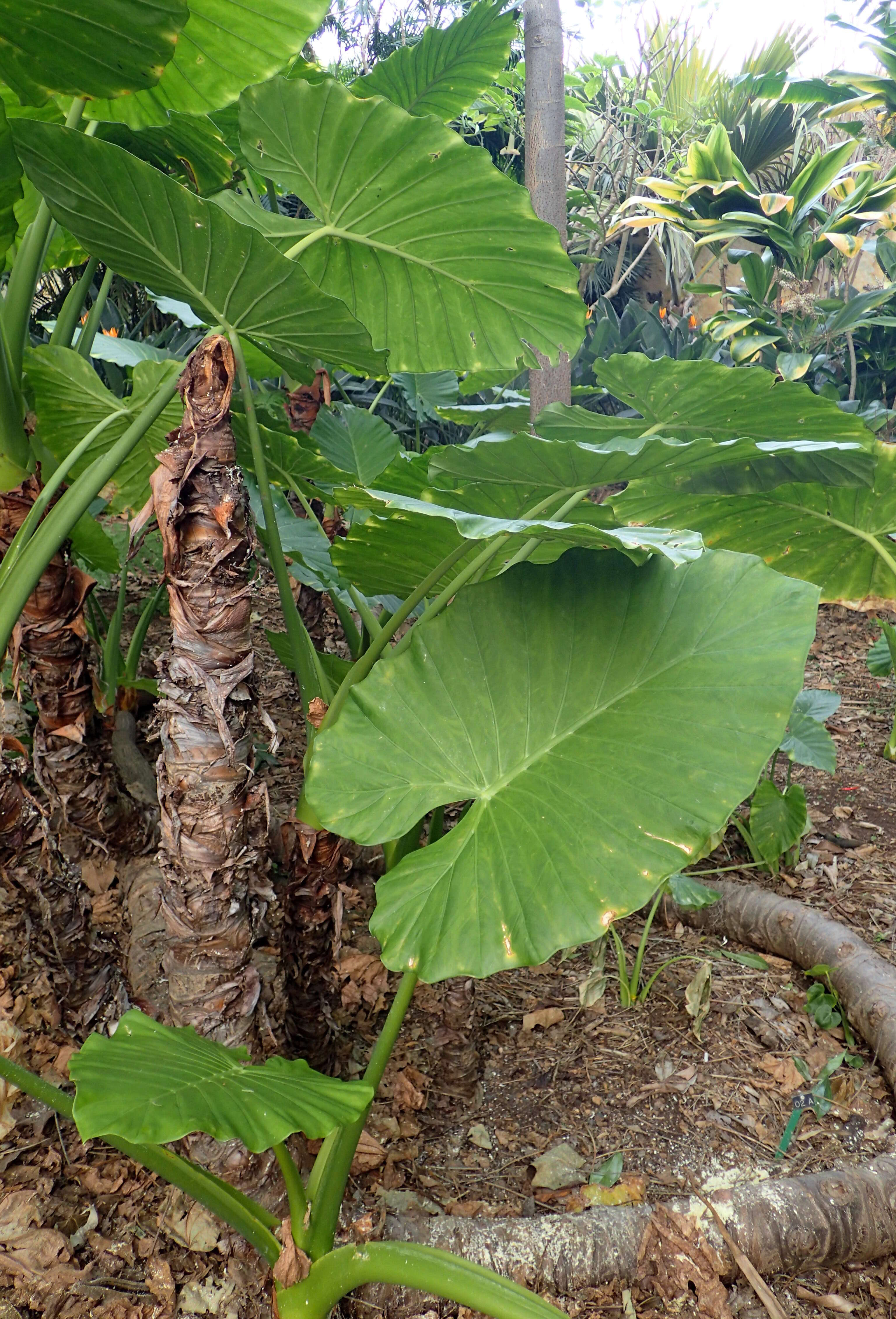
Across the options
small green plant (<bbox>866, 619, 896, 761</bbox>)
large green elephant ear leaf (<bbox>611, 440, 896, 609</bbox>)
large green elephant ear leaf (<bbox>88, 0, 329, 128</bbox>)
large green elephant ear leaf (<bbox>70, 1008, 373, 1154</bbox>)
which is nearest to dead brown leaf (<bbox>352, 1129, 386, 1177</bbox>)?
large green elephant ear leaf (<bbox>70, 1008, 373, 1154</bbox>)

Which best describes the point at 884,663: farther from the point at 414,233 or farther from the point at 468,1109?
the point at 414,233

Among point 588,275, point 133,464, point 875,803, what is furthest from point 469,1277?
point 588,275

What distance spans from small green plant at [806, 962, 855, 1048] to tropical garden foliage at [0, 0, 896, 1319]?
79cm

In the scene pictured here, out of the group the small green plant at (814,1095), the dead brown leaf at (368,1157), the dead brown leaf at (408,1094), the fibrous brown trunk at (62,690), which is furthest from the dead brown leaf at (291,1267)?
the small green plant at (814,1095)

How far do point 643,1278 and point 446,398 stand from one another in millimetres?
2056

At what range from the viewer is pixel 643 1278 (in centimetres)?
100

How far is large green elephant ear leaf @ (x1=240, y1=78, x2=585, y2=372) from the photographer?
0.84m

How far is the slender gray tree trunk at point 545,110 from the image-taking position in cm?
146

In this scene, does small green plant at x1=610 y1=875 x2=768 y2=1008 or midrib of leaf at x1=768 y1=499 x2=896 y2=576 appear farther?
small green plant at x1=610 y1=875 x2=768 y2=1008

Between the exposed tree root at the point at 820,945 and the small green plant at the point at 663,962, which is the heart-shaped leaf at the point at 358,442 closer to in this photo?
the small green plant at the point at 663,962

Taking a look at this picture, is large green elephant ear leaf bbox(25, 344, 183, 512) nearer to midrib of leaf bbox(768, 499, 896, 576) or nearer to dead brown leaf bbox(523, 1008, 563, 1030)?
midrib of leaf bbox(768, 499, 896, 576)

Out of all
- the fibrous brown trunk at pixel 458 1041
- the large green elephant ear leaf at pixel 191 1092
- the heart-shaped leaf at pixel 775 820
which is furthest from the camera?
the heart-shaped leaf at pixel 775 820

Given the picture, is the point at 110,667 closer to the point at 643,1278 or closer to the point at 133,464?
the point at 133,464

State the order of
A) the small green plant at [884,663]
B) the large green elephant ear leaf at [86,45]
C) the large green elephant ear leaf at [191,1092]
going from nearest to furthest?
the large green elephant ear leaf at [191,1092], the large green elephant ear leaf at [86,45], the small green plant at [884,663]
